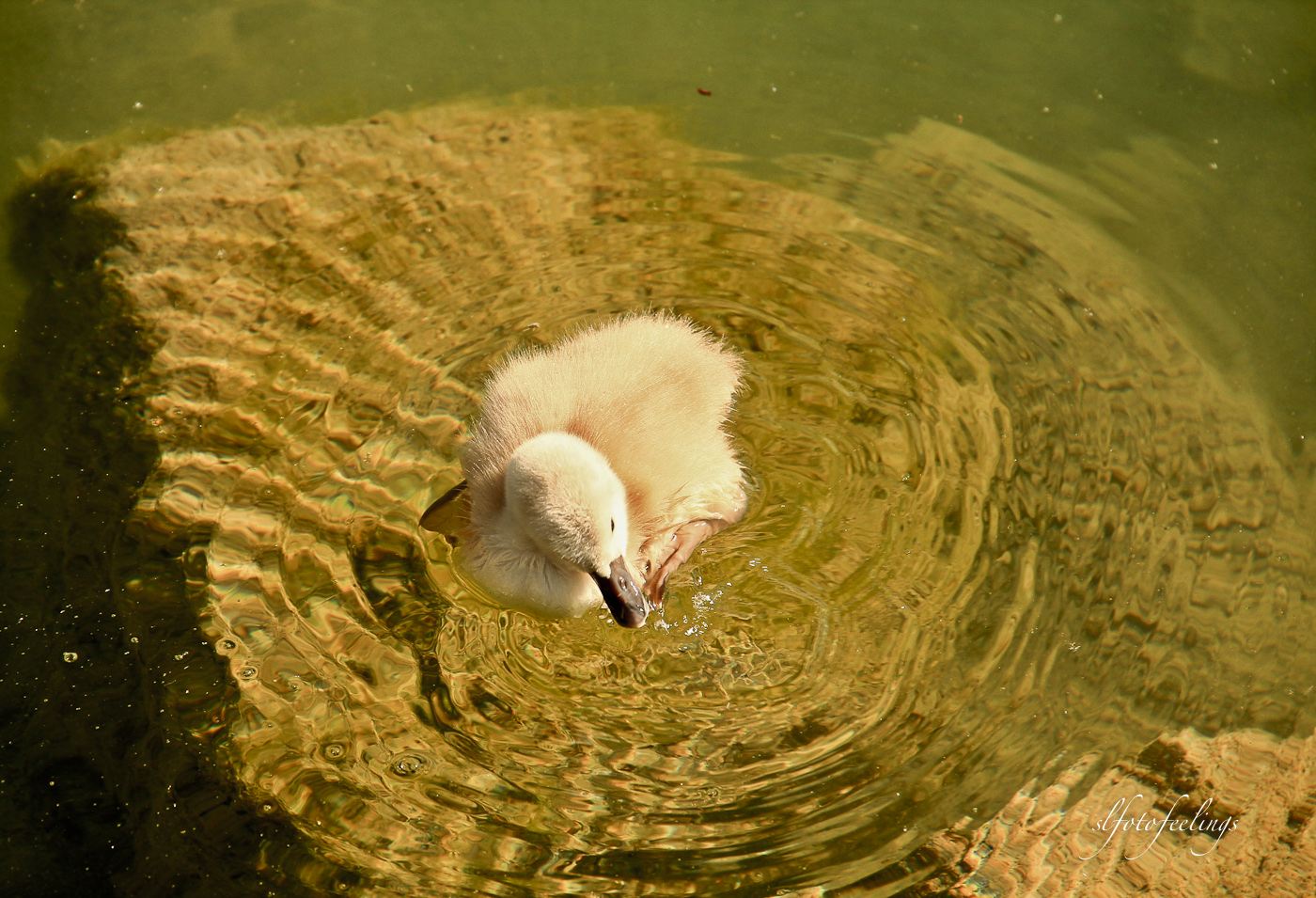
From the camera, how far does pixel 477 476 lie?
83.2 inches

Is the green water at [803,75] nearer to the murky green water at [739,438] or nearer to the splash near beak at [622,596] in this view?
the murky green water at [739,438]

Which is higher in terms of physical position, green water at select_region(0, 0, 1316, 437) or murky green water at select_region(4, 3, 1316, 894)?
green water at select_region(0, 0, 1316, 437)

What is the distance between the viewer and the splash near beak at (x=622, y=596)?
6.25ft

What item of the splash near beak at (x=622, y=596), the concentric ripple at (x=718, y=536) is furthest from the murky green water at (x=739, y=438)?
the splash near beak at (x=622, y=596)

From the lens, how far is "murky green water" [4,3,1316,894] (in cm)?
197

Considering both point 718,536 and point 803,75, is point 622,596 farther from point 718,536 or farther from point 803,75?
point 803,75

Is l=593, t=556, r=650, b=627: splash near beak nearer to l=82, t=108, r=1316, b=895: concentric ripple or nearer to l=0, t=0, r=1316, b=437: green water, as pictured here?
l=82, t=108, r=1316, b=895: concentric ripple

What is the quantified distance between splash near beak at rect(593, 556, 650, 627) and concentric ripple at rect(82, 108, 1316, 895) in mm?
261

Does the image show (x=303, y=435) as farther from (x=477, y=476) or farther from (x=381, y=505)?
(x=477, y=476)

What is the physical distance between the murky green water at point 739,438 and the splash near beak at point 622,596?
0.86 ft

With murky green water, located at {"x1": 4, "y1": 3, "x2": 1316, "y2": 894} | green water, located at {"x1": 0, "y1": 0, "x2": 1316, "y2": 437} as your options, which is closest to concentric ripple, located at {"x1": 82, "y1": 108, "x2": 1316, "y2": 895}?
murky green water, located at {"x1": 4, "y1": 3, "x2": 1316, "y2": 894}

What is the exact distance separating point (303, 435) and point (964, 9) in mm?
2655

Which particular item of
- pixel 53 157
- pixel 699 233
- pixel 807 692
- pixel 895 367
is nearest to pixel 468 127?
pixel 699 233

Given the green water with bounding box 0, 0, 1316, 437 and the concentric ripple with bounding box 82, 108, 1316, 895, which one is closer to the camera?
the concentric ripple with bounding box 82, 108, 1316, 895
